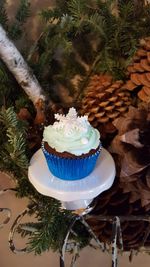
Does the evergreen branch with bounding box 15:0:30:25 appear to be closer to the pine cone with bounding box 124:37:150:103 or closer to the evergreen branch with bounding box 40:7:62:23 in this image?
the evergreen branch with bounding box 40:7:62:23

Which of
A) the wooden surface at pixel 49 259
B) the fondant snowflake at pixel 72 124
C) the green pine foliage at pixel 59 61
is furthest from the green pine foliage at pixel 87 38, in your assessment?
the wooden surface at pixel 49 259

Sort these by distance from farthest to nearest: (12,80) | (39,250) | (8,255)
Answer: (8,255) → (12,80) → (39,250)

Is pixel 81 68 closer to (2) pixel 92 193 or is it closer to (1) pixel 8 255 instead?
(2) pixel 92 193

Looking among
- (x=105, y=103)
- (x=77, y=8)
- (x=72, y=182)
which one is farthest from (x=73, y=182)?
(x=77, y=8)

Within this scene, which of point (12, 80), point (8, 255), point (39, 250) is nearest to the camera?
point (39, 250)

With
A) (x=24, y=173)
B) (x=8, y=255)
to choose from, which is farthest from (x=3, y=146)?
(x=8, y=255)

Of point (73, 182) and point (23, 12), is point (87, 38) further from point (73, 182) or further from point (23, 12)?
point (73, 182)

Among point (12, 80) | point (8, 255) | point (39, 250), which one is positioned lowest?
point (8, 255)

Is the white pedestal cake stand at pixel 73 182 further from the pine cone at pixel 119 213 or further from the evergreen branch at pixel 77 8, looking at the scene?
the evergreen branch at pixel 77 8

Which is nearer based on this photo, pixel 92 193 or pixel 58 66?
pixel 92 193

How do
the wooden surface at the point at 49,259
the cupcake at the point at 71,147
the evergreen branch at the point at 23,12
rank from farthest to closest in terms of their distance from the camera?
1. the wooden surface at the point at 49,259
2. the evergreen branch at the point at 23,12
3. the cupcake at the point at 71,147
